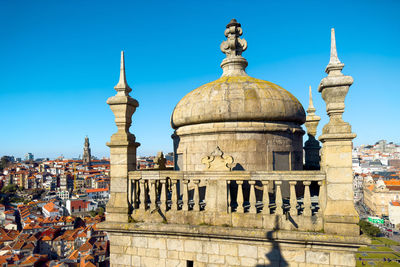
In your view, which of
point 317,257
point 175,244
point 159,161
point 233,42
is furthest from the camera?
point 159,161

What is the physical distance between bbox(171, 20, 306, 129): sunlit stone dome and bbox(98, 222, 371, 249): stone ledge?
118 inches

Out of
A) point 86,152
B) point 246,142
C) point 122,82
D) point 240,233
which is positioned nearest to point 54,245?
point 122,82

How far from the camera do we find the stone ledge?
16.4 ft

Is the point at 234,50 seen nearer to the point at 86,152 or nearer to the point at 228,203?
the point at 228,203

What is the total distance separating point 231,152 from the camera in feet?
24.1

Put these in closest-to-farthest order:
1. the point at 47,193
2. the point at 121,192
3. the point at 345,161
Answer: the point at 345,161 < the point at 121,192 < the point at 47,193

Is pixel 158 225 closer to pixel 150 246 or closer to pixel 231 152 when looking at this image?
pixel 150 246

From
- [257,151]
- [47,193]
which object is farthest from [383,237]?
[47,193]

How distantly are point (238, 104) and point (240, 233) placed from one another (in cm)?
337

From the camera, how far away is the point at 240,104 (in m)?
7.26

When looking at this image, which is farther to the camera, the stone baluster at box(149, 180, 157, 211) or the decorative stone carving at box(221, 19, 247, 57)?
the decorative stone carving at box(221, 19, 247, 57)

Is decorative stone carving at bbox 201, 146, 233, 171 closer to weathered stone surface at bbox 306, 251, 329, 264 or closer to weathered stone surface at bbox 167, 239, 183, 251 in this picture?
weathered stone surface at bbox 167, 239, 183, 251

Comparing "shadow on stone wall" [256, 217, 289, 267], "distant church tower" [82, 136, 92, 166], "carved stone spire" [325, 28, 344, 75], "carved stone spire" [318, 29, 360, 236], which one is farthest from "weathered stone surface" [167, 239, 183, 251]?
"distant church tower" [82, 136, 92, 166]

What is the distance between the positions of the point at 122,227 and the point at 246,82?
5.12m
